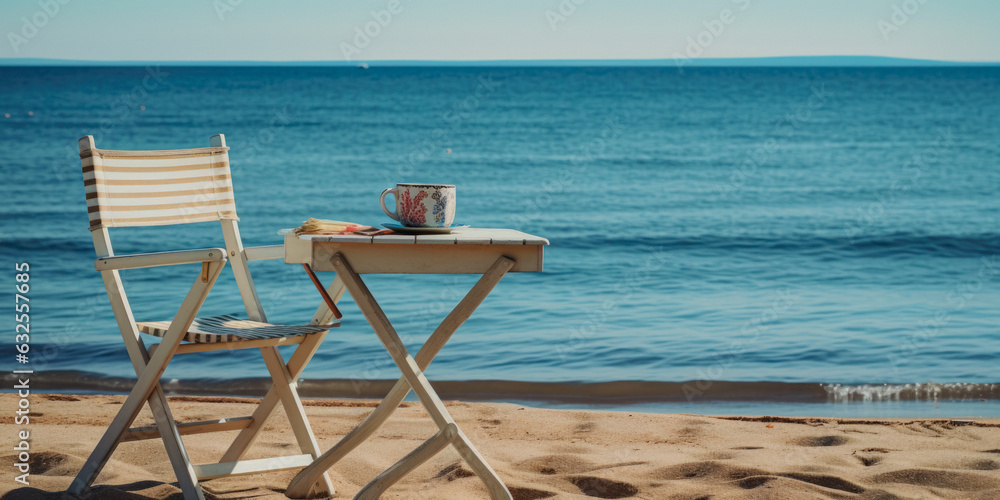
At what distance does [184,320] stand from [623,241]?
9.20 m

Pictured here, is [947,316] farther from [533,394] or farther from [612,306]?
[533,394]

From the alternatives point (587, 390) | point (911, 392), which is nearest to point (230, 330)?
point (587, 390)

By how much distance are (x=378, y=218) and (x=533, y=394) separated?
914cm

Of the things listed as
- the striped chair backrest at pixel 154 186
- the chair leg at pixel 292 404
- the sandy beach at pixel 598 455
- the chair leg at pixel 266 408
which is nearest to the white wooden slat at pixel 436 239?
the chair leg at pixel 266 408

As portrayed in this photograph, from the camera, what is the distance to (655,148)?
2464 cm

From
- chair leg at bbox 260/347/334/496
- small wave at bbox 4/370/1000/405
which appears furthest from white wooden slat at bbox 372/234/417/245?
small wave at bbox 4/370/1000/405

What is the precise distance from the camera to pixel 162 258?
251cm

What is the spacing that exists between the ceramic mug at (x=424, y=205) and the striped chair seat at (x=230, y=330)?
1.63 ft

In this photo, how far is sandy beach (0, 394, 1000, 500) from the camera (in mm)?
2723

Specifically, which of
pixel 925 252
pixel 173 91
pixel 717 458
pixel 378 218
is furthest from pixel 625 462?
pixel 173 91

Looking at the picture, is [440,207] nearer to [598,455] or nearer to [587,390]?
[598,455]

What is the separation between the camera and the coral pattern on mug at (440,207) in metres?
2.48

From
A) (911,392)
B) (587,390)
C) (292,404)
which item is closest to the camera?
(292,404)

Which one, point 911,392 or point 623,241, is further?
point 623,241
